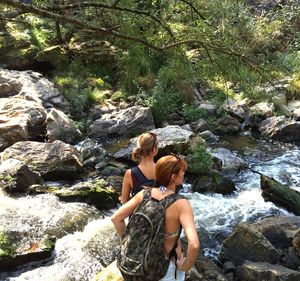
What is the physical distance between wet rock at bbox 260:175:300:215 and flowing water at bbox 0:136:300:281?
15 centimetres

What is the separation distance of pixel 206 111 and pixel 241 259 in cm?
879

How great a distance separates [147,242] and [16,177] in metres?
6.28

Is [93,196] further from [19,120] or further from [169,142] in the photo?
[19,120]

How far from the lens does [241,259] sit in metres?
6.49

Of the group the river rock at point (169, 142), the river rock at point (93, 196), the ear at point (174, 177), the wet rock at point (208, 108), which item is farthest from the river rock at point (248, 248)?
the wet rock at point (208, 108)

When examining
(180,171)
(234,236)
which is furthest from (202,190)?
(180,171)

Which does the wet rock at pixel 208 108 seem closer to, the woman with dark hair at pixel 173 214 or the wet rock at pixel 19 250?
the wet rock at pixel 19 250

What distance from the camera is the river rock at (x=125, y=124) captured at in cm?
1296

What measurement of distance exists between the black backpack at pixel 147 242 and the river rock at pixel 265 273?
3207 millimetres

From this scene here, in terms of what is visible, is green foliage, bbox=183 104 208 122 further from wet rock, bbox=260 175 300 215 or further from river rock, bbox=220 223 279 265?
river rock, bbox=220 223 279 265

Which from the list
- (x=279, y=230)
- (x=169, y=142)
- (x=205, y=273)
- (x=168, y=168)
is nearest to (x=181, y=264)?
(x=168, y=168)

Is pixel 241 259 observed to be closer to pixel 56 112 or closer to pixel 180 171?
pixel 180 171

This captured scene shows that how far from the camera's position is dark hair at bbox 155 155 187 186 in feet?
9.90

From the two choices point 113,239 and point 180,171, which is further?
point 113,239
